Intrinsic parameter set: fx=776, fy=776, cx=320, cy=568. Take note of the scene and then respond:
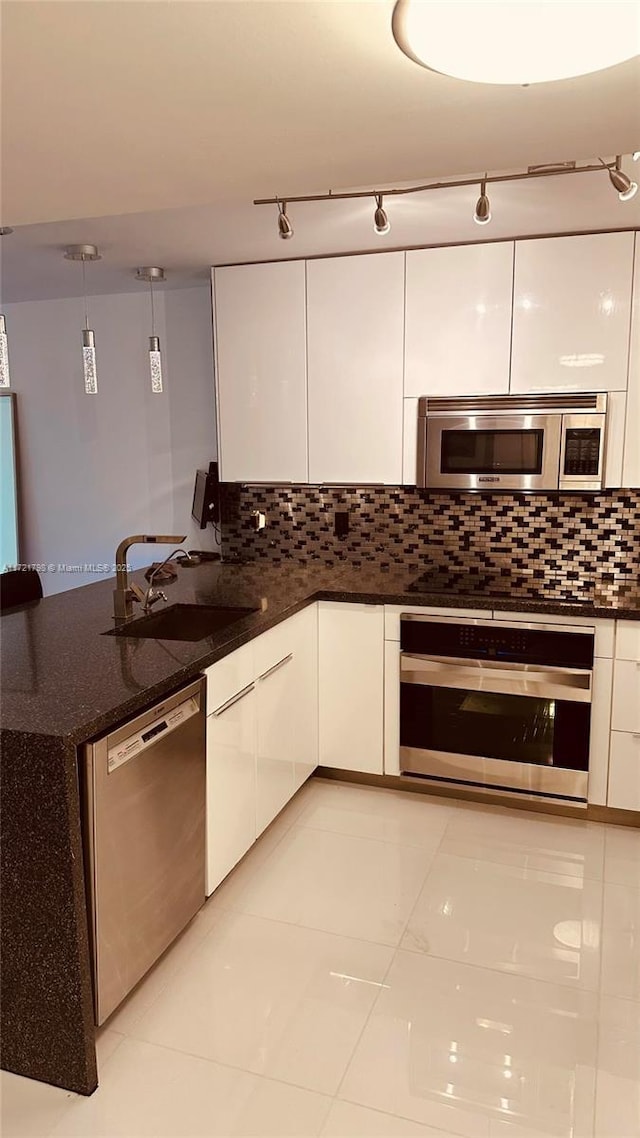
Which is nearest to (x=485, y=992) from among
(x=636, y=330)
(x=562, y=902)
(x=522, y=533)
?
(x=562, y=902)

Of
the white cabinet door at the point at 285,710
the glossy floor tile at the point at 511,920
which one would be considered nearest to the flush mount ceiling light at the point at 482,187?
the white cabinet door at the point at 285,710

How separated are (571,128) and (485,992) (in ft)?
7.20

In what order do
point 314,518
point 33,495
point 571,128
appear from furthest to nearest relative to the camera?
point 33,495
point 314,518
point 571,128

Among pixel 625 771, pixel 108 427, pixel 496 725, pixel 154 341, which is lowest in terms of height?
pixel 625 771

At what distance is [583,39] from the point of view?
117 cm

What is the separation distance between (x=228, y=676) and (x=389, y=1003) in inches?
41.0

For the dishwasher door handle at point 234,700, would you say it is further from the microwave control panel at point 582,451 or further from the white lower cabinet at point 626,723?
the microwave control panel at point 582,451

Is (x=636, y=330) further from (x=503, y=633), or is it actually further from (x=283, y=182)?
(x=283, y=182)

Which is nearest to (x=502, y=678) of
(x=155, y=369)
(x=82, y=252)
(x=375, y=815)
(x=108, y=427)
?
(x=375, y=815)

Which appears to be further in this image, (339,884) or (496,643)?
(496,643)

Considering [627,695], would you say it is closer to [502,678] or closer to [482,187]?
[502,678]

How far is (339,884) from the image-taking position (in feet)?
8.89

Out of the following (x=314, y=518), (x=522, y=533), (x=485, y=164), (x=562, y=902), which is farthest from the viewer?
(x=314, y=518)

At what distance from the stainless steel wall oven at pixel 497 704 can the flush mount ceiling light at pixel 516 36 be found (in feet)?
7.07
